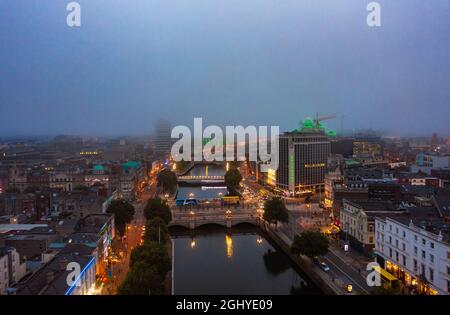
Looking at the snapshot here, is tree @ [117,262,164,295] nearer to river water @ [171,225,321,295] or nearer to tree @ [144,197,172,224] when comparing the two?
river water @ [171,225,321,295]

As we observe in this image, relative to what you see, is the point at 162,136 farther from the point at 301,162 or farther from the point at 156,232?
the point at 156,232

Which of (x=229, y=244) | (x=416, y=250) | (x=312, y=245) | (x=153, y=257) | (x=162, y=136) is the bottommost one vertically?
(x=229, y=244)

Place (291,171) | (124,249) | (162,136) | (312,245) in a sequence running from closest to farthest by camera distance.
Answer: (312,245) < (124,249) < (291,171) < (162,136)

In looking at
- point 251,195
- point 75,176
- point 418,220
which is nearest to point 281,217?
point 418,220

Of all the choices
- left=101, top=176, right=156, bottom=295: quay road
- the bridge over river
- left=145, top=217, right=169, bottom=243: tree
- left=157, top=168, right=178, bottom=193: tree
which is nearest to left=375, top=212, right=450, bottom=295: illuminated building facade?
left=145, top=217, right=169, bottom=243: tree

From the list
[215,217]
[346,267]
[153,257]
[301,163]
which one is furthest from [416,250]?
[301,163]
